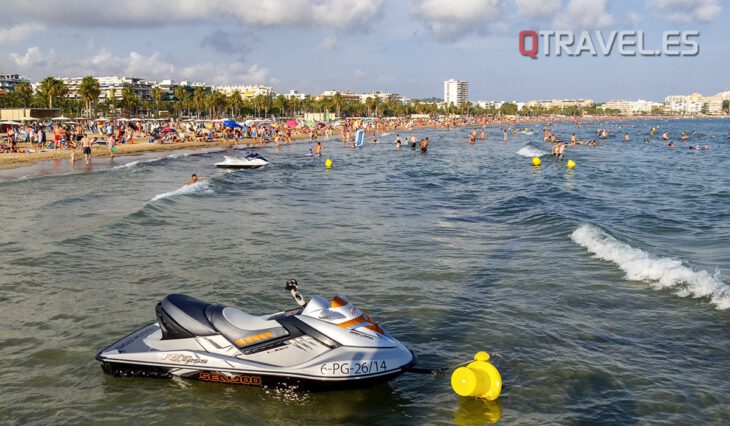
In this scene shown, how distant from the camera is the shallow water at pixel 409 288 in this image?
22.4 feet

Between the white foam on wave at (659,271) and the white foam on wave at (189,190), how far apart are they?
1667 cm

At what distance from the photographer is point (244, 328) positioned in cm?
673

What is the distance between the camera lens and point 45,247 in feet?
48.4

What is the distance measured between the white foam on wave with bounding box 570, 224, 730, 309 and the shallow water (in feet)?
0.19

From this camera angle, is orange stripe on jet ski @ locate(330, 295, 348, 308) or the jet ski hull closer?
the jet ski hull

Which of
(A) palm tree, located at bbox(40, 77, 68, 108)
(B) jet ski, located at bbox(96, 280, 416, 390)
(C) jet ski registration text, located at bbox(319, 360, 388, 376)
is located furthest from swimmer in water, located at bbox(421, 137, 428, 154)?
(A) palm tree, located at bbox(40, 77, 68, 108)

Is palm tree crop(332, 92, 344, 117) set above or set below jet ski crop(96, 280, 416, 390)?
above

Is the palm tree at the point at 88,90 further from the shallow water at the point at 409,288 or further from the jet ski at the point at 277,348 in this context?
the jet ski at the point at 277,348

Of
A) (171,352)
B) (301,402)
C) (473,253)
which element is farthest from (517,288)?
(171,352)

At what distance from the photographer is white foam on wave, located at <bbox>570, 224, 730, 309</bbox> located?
1088cm

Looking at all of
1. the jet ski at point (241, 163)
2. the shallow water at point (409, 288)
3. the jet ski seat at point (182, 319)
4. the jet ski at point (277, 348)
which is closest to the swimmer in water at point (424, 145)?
the jet ski at point (241, 163)

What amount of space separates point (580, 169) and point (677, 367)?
32.4 metres

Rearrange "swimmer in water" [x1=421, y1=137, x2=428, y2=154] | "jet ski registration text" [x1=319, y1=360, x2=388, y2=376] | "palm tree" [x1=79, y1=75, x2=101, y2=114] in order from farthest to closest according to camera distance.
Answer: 1. "palm tree" [x1=79, y1=75, x2=101, y2=114]
2. "swimmer in water" [x1=421, y1=137, x2=428, y2=154]
3. "jet ski registration text" [x1=319, y1=360, x2=388, y2=376]

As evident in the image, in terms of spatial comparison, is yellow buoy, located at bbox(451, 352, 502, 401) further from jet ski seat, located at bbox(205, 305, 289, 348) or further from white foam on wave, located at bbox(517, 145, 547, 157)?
white foam on wave, located at bbox(517, 145, 547, 157)
